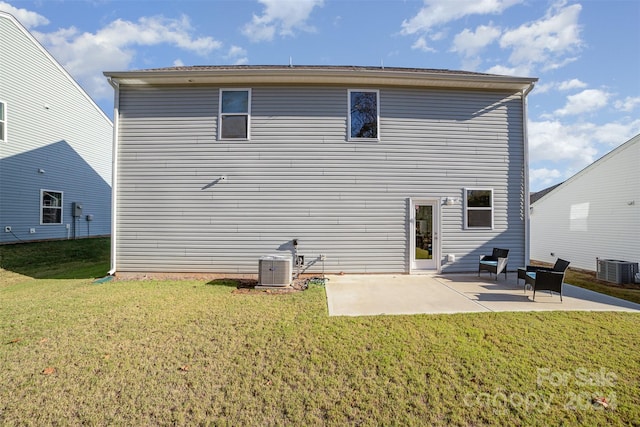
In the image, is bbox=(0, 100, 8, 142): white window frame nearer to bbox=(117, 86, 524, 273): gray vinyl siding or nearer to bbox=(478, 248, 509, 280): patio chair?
bbox=(117, 86, 524, 273): gray vinyl siding

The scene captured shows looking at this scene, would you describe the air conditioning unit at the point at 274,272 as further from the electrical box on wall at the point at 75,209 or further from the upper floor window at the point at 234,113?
the electrical box on wall at the point at 75,209

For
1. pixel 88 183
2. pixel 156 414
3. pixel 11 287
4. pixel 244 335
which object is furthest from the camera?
pixel 88 183

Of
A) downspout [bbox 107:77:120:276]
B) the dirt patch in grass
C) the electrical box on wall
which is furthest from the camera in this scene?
the electrical box on wall

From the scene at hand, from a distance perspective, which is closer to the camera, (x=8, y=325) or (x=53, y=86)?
(x=8, y=325)

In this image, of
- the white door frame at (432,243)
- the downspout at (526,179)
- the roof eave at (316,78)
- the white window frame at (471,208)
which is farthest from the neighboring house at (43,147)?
the downspout at (526,179)

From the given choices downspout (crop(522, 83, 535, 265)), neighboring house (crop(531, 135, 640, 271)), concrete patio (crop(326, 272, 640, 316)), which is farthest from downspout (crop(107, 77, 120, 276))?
neighboring house (crop(531, 135, 640, 271))

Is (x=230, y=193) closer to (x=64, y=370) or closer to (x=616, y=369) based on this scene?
(x=64, y=370)

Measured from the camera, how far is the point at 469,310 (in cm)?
486

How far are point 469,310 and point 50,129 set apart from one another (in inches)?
700

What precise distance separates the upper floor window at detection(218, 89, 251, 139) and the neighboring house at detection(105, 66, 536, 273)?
3cm

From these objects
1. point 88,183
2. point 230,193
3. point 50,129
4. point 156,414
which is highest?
point 50,129

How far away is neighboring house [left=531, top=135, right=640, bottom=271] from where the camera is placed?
9.49m

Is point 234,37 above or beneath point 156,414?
above

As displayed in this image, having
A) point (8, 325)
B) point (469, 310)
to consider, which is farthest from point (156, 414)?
point (469, 310)
